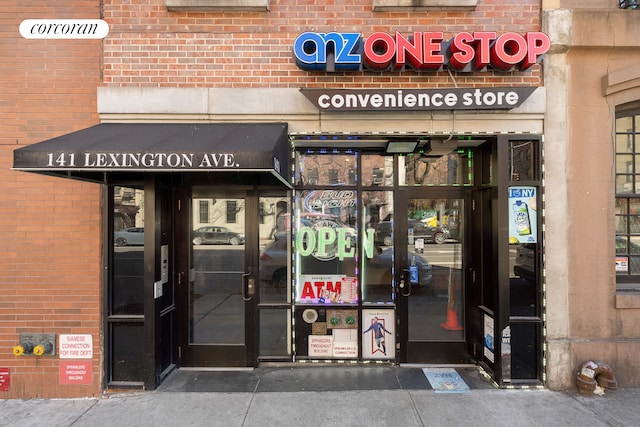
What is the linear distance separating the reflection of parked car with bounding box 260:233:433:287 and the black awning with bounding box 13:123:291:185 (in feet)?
4.93

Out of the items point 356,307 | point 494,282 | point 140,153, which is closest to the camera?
point 140,153

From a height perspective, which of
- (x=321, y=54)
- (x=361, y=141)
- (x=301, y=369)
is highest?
(x=321, y=54)

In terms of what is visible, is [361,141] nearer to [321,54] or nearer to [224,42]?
[321,54]

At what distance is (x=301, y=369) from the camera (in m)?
4.72

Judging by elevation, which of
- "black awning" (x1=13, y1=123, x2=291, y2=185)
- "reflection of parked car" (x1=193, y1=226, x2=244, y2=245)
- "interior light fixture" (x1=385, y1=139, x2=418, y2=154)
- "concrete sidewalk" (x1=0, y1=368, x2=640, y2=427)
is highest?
"interior light fixture" (x1=385, y1=139, x2=418, y2=154)

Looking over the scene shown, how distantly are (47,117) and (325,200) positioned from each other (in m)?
3.95

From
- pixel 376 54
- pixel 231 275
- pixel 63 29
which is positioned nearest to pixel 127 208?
pixel 231 275

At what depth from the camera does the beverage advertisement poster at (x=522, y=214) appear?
4.35m

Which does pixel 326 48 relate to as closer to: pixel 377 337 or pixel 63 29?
pixel 63 29

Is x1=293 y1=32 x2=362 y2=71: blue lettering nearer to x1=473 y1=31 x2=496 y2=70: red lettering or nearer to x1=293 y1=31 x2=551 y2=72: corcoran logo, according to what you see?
x1=293 y1=31 x2=551 y2=72: corcoran logo

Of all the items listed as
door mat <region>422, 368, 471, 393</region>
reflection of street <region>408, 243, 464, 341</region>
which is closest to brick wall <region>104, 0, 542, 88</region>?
reflection of street <region>408, 243, 464, 341</region>

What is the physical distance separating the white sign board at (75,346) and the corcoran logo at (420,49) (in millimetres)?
4680

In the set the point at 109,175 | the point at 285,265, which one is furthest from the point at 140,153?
the point at 285,265

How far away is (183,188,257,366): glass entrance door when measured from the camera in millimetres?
4820
